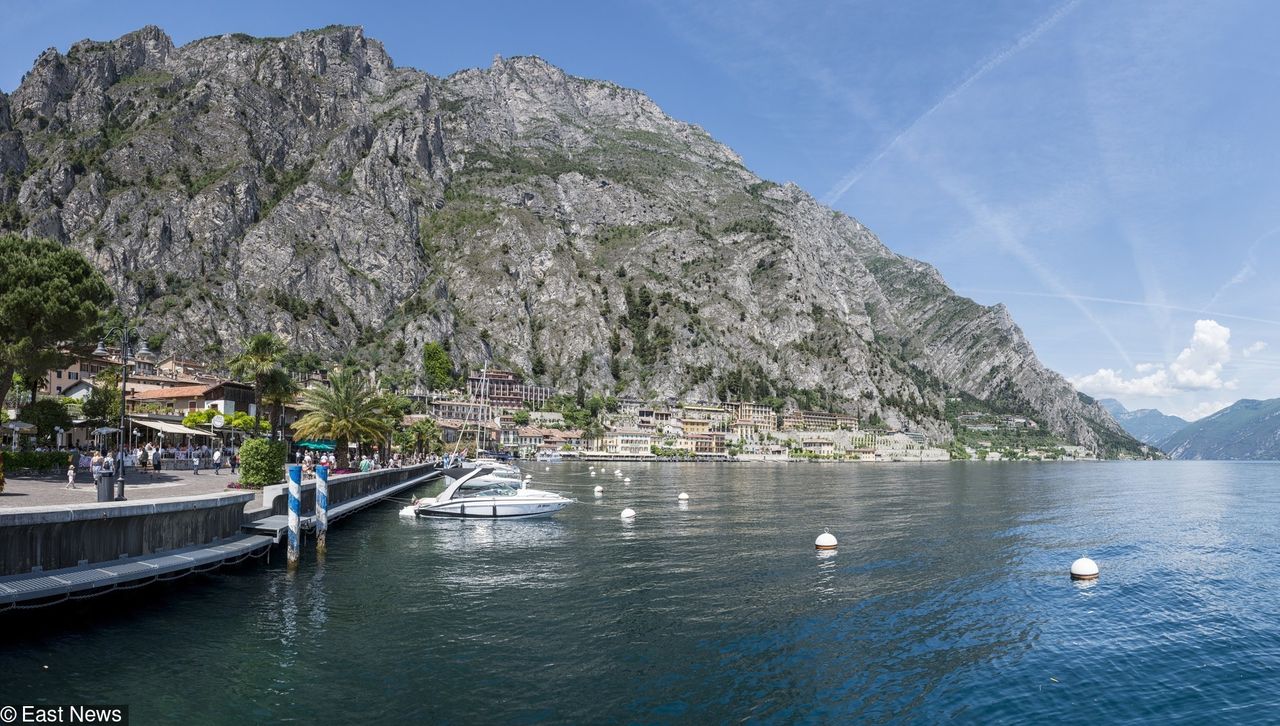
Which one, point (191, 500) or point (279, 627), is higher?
point (191, 500)

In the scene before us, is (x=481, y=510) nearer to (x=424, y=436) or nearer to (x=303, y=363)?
(x=424, y=436)

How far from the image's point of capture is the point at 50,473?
36.6 meters

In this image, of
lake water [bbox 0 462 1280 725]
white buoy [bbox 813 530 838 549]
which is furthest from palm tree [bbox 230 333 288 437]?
white buoy [bbox 813 530 838 549]

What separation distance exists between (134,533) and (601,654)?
47.7ft

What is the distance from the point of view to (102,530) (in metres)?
19.8

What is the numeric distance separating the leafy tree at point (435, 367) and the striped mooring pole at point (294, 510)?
171m

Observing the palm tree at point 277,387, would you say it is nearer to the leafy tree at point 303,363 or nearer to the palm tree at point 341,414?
the palm tree at point 341,414

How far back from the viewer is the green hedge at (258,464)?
112 ft

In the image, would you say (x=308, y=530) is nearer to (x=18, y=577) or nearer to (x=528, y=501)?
(x=528, y=501)

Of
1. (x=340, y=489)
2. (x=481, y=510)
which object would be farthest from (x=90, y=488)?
(x=481, y=510)

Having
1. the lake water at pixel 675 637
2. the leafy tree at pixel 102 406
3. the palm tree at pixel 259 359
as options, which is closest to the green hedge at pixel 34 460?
the palm tree at pixel 259 359

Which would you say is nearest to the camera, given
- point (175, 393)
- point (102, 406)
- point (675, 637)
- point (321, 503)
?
point (675, 637)

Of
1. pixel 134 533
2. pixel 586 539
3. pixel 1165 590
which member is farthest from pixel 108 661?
pixel 1165 590

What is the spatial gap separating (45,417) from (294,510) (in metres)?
29.6
